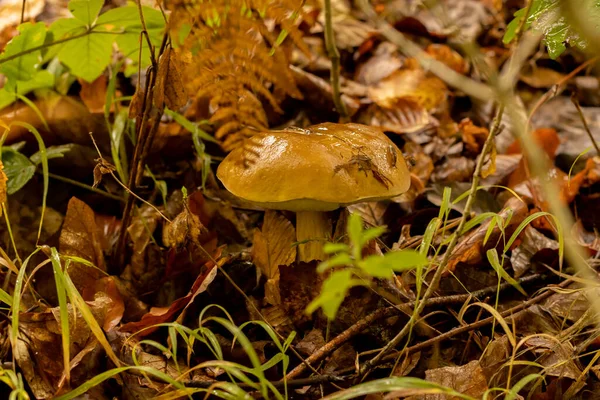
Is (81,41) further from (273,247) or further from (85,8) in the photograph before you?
(273,247)

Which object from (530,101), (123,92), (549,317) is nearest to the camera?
(549,317)

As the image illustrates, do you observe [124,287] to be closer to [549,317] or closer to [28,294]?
[28,294]

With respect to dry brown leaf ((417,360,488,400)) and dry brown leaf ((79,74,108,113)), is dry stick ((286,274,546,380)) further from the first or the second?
dry brown leaf ((79,74,108,113))

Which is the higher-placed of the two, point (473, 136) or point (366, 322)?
point (473, 136)

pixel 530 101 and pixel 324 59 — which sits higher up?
pixel 324 59

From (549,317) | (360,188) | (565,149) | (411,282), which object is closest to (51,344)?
(360,188)

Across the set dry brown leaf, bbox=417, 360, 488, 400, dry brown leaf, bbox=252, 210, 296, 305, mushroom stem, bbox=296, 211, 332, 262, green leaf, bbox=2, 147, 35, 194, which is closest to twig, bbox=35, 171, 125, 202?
green leaf, bbox=2, 147, 35, 194

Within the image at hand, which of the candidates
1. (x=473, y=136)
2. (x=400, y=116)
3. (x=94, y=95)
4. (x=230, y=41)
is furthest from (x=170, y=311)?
(x=473, y=136)
